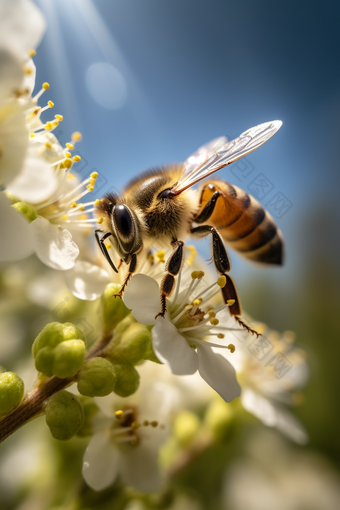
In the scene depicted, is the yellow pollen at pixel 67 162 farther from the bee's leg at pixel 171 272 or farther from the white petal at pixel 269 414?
the white petal at pixel 269 414

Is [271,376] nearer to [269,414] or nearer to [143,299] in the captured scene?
[269,414]

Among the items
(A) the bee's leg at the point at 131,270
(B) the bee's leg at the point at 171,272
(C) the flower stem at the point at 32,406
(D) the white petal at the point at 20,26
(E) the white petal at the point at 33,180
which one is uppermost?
(D) the white petal at the point at 20,26

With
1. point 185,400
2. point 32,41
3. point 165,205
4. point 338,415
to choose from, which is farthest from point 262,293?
point 32,41

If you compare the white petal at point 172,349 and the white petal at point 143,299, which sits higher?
the white petal at point 143,299

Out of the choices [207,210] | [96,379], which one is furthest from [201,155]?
[96,379]

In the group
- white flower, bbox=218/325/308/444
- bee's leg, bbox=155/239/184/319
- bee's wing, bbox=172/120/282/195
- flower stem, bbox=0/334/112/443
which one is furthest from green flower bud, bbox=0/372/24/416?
white flower, bbox=218/325/308/444

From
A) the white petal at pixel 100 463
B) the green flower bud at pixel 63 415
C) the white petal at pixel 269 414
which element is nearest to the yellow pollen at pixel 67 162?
the green flower bud at pixel 63 415

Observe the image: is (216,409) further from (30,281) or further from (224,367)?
(30,281)
